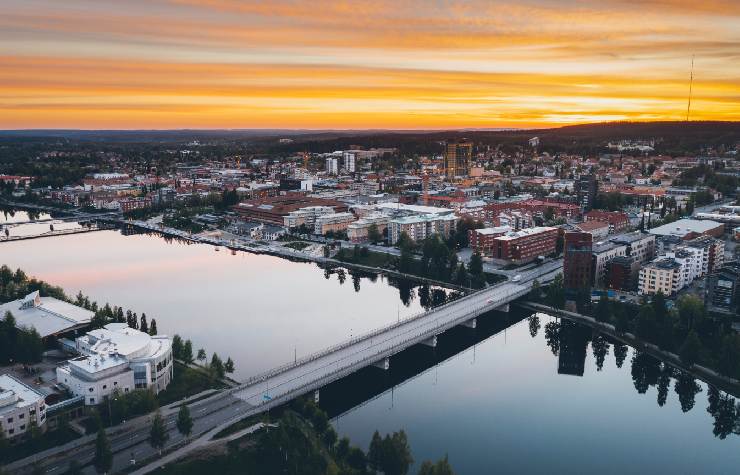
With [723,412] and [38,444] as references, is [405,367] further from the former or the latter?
[38,444]

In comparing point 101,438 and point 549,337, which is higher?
point 101,438

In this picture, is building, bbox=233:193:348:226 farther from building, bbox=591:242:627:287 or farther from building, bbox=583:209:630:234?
building, bbox=591:242:627:287

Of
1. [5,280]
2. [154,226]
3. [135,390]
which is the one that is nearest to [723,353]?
[135,390]

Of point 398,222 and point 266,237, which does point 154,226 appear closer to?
point 266,237

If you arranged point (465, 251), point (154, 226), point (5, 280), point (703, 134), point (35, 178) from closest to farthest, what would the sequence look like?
point (5, 280) → point (465, 251) → point (154, 226) → point (35, 178) → point (703, 134)

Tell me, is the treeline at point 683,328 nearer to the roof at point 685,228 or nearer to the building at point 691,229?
the building at point 691,229

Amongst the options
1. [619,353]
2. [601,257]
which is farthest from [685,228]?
[619,353]
